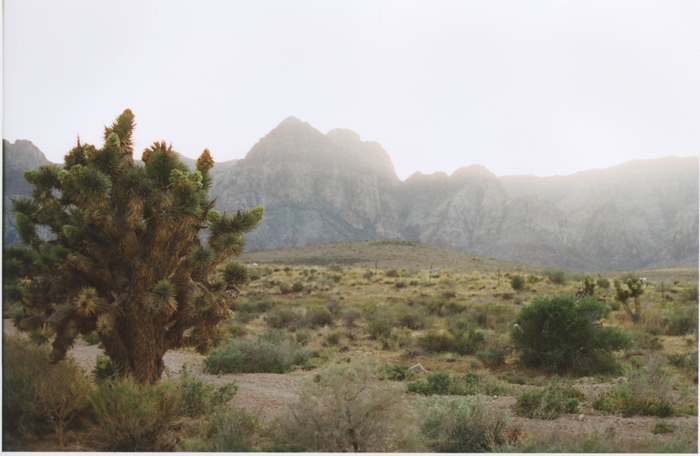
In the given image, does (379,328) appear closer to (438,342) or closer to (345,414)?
(438,342)

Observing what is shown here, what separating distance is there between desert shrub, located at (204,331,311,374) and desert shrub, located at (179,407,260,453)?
4458 mm

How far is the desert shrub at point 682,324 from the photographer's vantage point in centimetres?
1278

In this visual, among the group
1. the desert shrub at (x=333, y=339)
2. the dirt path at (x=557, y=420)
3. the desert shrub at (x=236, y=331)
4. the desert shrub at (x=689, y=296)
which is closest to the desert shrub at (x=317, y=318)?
the desert shrub at (x=333, y=339)

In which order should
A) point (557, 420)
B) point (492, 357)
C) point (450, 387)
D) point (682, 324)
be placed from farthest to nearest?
point (682, 324) < point (492, 357) < point (450, 387) < point (557, 420)

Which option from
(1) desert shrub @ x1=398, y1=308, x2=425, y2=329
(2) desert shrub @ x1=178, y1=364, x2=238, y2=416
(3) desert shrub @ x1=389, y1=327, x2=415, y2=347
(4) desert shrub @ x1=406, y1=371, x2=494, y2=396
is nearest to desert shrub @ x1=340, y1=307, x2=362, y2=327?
(1) desert shrub @ x1=398, y1=308, x2=425, y2=329

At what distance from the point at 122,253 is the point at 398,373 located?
6024 mm

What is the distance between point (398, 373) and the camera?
941 centimetres

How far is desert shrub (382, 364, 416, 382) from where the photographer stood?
364 inches

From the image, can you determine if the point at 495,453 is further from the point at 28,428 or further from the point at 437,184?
the point at 437,184

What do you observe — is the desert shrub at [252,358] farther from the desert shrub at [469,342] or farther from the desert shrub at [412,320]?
the desert shrub at [412,320]

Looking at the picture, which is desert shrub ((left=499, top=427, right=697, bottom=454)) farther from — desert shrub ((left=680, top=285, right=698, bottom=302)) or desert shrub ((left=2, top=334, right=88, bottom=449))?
desert shrub ((left=680, top=285, right=698, bottom=302))

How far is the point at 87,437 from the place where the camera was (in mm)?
5191

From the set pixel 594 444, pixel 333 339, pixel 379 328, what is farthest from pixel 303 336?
pixel 594 444

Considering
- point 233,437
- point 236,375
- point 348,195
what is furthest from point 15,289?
point 348,195
